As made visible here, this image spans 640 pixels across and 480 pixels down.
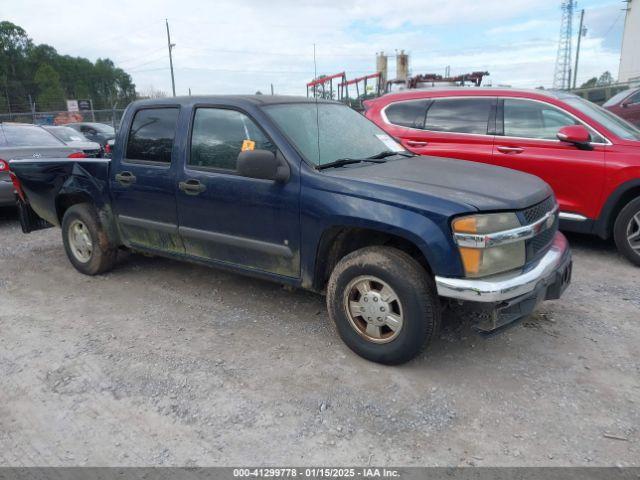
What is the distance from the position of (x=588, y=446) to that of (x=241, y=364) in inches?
81.5

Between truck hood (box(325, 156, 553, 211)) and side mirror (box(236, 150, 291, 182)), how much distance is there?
329 mm

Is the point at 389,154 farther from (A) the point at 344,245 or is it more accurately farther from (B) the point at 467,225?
(B) the point at 467,225

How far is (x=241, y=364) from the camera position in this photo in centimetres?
337

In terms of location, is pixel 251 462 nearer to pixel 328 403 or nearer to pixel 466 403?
pixel 328 403

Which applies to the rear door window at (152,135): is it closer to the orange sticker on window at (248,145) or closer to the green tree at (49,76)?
the orange sticker on window at (248,145)

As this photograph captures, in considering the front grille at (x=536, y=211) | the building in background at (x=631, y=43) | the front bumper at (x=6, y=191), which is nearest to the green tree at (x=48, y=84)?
the building in background at (x=631, y=43)

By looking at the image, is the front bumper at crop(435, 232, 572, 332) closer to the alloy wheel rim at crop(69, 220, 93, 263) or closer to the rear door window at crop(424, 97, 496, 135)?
the rear door window at crop(424, 97, 496, 135)

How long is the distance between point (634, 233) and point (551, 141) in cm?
128

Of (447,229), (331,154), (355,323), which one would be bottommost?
(355,323)

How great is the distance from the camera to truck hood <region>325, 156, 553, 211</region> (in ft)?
9.93

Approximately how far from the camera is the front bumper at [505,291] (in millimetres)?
2861

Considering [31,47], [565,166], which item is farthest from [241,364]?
[31,47]

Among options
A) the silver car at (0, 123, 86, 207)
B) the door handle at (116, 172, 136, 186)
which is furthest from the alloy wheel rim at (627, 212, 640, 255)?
the silver car at (0, 123, 86, 207)

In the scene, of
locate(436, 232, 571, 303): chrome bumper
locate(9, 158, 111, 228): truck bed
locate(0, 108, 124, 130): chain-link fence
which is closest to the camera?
locate(436, 232, 571, 303): chrome bumper
